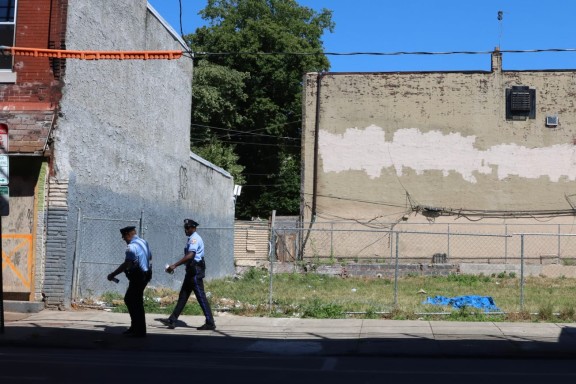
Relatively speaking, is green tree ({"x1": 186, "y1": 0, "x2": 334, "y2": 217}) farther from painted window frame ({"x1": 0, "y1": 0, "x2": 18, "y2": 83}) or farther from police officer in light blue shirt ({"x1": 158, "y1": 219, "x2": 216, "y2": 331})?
police officer in light blue shirt ({"x1": 158, "y1": 219, "x2": 216, "y2": 331})

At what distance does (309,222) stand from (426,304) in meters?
18.6

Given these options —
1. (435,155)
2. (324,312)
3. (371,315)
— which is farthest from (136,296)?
(435,155)

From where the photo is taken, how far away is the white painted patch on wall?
34.9 m

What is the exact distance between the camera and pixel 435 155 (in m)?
35.4

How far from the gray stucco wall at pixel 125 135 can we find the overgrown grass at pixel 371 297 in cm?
194

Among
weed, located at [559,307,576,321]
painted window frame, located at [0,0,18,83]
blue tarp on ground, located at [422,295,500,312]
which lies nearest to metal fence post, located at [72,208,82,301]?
painted window frame, located at [0,0,18,83]

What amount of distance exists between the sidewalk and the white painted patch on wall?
21.2 meters

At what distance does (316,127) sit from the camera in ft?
118

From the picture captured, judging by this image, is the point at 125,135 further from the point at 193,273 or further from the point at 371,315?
the point at 371,315

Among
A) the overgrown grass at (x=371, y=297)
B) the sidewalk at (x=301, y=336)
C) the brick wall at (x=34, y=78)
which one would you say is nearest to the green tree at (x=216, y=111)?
the overgrown grass at (x=371, y=297)

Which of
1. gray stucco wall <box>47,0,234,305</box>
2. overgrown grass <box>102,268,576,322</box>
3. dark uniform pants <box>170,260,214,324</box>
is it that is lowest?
overgrown grass <box>102,268,576,322</box>

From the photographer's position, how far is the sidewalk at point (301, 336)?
11789 mm

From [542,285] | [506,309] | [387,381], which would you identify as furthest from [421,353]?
[542,285]

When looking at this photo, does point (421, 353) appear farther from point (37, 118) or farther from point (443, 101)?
point (443, 101)
